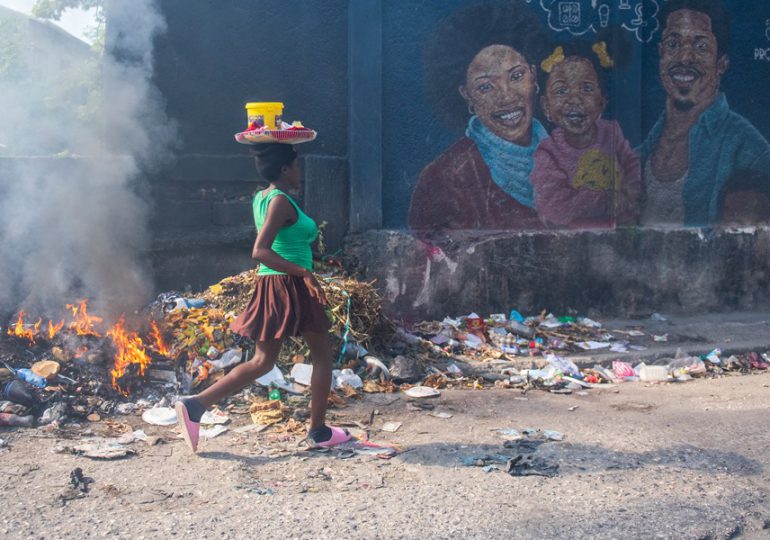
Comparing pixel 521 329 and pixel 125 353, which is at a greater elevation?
pixel 125 353

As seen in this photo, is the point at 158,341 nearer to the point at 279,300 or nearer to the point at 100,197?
the point at 100,197

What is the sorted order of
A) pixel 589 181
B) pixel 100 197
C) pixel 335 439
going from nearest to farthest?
pixel 335 439, pixel 100 197, pixel 589 181

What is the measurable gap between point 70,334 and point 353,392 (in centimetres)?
200

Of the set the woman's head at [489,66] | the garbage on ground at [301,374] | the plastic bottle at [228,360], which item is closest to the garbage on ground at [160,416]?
the plastic bottle at [228,360]

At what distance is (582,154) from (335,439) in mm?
4371

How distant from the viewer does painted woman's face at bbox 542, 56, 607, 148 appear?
735 centimetres

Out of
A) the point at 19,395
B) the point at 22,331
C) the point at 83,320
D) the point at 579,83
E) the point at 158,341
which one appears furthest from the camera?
the point at 579,83

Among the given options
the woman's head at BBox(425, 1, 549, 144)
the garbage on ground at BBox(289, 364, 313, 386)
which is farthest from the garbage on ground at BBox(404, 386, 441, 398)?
the woman's head at BBox(425, 1, 549, 144)

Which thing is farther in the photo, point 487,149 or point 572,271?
point 572,271

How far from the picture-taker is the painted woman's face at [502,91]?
23.5ft

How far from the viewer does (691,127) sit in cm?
777

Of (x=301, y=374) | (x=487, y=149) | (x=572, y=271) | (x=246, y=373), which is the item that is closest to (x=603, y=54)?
(x=487, y=149)

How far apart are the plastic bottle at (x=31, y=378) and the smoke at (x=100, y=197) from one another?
814mm

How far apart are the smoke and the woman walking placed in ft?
6.62
